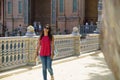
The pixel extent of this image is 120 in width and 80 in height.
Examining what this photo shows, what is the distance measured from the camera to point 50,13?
30.5m

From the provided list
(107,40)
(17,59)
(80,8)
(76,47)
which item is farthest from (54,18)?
(107,40)

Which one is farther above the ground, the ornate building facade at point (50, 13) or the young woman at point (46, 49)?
the ornate building facade at point (50, 13)

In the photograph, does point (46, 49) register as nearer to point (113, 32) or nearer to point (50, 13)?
point (113, 32)

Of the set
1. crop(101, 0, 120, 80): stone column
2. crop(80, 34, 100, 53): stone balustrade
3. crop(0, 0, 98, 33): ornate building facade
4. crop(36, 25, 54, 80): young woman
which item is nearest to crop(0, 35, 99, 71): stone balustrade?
crop(36, 25, 54, 80): young woman

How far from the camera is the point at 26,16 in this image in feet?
97.4

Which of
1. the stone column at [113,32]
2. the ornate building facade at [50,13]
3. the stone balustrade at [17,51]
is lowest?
the stone balustrade at [17,51]

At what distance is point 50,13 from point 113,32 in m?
29.6

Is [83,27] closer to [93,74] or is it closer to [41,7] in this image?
[41,7]

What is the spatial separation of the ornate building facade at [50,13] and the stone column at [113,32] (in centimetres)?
2520

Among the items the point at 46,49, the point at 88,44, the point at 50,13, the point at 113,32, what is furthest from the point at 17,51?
the point at 50,13

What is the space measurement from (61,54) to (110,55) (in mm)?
11830

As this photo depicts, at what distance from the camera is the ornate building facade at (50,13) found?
26.7m

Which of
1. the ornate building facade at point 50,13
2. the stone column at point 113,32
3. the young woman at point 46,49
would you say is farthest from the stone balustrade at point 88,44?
the stone column at point 113,32

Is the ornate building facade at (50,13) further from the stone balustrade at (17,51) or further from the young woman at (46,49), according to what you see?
the young woman at (46,49)
